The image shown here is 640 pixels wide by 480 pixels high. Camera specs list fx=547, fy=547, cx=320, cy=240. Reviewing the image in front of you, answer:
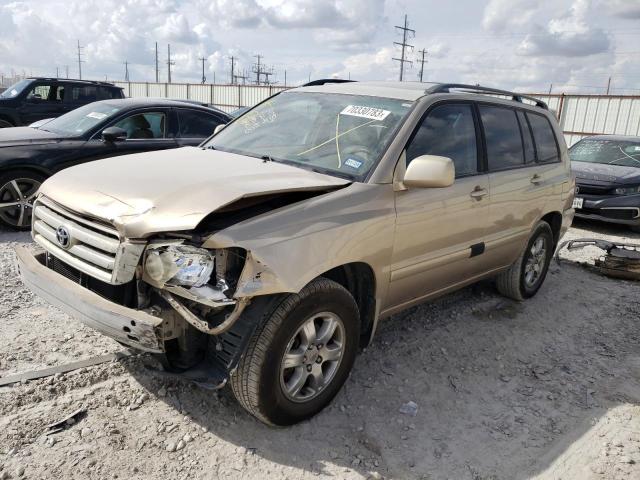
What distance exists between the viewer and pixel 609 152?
32.2 feet

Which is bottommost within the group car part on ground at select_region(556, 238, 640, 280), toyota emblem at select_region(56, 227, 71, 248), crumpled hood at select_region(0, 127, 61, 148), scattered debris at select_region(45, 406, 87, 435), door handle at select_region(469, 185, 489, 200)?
scattered debris at select_region(45, 406, 87, 435)

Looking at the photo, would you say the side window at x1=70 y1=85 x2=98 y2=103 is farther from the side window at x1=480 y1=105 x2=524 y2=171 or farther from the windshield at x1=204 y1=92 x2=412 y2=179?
the side window at x1=480 y1=105 x2=524 y2=171

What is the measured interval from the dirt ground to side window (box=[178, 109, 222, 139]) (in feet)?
11.7

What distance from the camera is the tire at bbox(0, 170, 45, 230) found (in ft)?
20.4

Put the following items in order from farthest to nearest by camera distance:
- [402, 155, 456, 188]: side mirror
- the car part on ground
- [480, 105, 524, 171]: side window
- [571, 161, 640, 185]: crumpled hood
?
[571, 161, 640, 185]: crumpled hood → the car part on ground → [480, 105, 524, 171]: side window → [402, 155, 456, 188]: side mirror

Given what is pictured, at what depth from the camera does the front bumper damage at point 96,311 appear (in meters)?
2.52

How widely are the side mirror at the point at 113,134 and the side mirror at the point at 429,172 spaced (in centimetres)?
450

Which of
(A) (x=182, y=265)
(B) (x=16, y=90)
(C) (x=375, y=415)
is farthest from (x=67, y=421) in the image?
(B) (x=16, y=90)

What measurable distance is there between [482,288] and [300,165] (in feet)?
9.26

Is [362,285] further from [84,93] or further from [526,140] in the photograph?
[84,93]

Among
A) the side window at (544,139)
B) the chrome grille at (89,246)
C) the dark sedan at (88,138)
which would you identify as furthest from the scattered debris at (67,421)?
the side window at (544,139)

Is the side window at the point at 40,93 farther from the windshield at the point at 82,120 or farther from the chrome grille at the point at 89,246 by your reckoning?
the chrome grille at the point at 89,246

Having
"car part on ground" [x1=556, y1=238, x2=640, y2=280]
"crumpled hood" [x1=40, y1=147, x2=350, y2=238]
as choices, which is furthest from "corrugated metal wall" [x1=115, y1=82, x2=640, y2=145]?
"crumpled hood" [x1=40, y1=147, x2=350, y2=238]

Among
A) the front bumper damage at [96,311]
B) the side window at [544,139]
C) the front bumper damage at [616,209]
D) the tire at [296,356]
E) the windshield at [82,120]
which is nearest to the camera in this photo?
the front bumper damage at [96,311]
